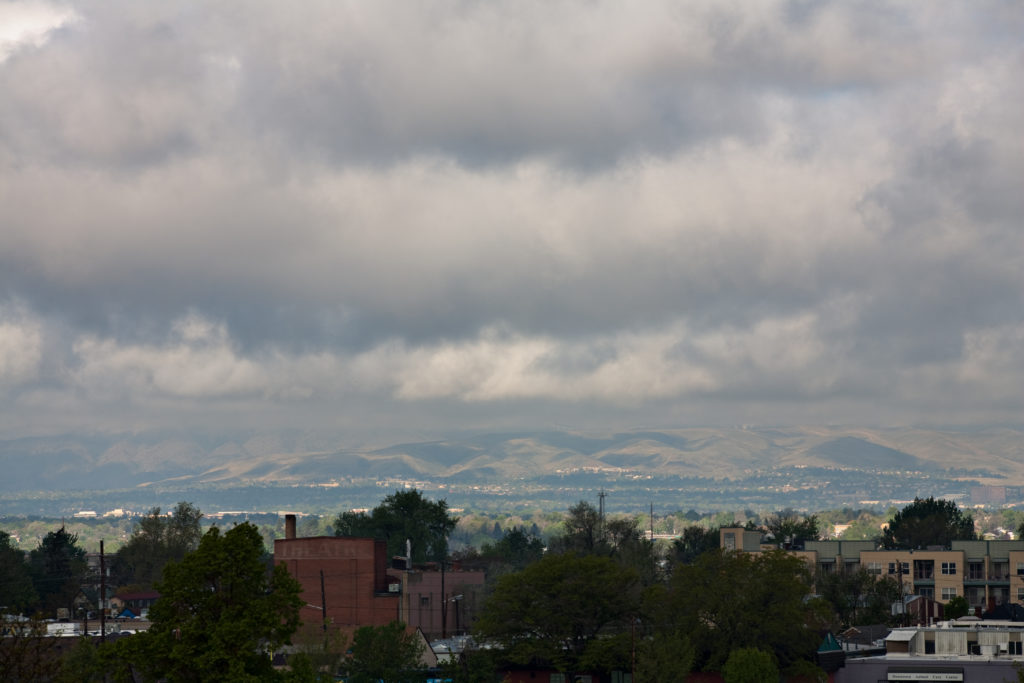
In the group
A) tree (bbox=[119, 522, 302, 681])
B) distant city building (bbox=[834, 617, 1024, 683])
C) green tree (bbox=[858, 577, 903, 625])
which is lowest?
green tree (bbox=[858, 577, 903, 625])

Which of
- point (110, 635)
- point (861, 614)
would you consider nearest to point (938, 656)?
point (861, 614)

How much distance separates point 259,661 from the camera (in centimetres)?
6419

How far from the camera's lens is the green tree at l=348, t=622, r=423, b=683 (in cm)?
11244

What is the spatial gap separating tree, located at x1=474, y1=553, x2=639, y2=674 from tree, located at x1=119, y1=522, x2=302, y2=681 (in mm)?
54893

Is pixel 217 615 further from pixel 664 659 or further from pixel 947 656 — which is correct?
pixel 947 656

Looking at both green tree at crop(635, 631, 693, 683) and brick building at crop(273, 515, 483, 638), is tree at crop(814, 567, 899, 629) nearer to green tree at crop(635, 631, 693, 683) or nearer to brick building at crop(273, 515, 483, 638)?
brick building at crop(273, 515, 483, 638)

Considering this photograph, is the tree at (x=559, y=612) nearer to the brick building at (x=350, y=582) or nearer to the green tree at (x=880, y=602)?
the brick building at (x=350, y=582)

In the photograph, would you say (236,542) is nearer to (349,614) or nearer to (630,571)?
(630,571)

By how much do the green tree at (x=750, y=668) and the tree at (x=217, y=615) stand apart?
5300cm

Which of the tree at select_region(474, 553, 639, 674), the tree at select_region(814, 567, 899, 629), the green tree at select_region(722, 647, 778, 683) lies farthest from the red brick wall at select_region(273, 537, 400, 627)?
the green tree at select_region(722, 647, 778, 683)

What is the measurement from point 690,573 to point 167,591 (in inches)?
2543

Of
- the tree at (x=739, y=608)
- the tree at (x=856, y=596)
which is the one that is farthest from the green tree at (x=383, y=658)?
the tree at (x=856, y=596)

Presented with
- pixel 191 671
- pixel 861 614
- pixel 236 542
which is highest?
pixel 236 542

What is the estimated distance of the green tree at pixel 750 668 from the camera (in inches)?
4284
